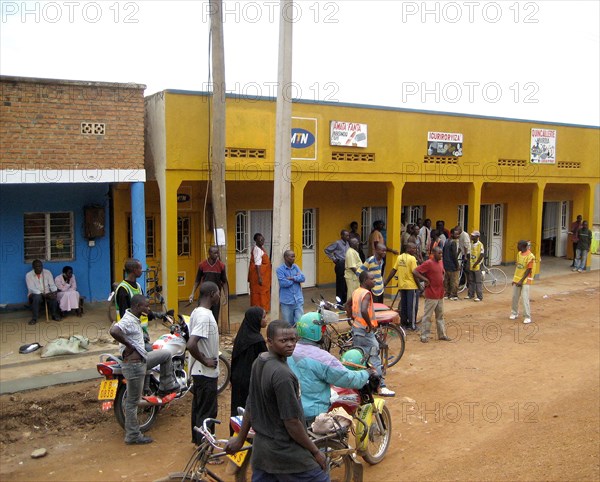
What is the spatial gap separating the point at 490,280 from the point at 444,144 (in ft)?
13.5

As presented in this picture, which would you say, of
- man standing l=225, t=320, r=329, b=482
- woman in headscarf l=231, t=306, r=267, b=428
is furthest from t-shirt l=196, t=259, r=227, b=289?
man standing l=225, t=320, r=329, b=482

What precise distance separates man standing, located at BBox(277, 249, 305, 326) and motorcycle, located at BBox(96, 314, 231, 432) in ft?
8.96

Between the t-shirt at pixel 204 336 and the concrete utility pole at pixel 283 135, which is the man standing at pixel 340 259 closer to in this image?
the concrete utility pole at pixel 283 135

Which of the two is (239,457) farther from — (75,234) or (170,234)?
(75,234)

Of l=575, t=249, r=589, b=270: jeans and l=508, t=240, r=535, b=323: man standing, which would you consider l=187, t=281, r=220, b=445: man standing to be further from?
l=575, t=249, r=589, b=270: jeans

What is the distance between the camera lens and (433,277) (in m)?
10.9

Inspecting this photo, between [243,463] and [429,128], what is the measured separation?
11.9 m

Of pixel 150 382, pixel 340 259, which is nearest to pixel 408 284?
pixel 340 259

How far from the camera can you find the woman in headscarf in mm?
5988

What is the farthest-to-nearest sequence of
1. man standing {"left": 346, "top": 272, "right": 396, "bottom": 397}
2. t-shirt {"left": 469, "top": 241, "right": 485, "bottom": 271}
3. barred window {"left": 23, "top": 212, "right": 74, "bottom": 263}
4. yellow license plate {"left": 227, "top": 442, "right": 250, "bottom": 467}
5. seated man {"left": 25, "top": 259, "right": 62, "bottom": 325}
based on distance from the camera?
t-shirt {"left": 469, "top": 241, "right": 485, "bottom": 271}
barred window {"left": 23, "top": 212, "right": 74, "bottom": 263}
seated man {"left": 25, "top": 259, "right": 62, "bottom": 325}
man standing {"left": 346, "top": 272, "right": 396, "bottom": 397}
yellow license plate {"left": 227, "top": 442, "right": 250, "bottom": 467}

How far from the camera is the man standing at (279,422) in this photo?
392cm

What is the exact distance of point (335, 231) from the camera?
16297 millimetres

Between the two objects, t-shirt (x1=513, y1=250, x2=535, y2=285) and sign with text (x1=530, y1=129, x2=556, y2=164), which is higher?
sign with text (x1=530, y1=129, x2=556, y2=164)

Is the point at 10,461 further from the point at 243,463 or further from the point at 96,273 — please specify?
the point at 96,273
